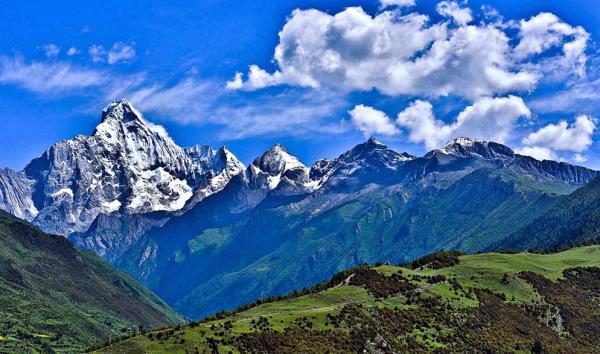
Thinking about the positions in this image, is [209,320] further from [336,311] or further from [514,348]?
[514,348]

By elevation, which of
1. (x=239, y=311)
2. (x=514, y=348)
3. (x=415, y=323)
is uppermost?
(x=239, y=311)

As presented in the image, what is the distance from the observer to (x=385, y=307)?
19988 centimetres

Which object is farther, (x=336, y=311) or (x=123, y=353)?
(x=336, y=311)

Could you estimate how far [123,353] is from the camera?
148 m

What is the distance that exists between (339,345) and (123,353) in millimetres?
50699

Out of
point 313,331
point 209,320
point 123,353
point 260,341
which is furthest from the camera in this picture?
point 209,320

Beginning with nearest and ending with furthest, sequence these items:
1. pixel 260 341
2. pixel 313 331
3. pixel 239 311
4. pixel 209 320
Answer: pixel 260 341 → pixel 313 331 → pixel 209 320 → pixel 239 311

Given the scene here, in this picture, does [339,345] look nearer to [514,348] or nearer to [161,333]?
[161,333]

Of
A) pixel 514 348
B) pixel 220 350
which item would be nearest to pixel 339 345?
pixel 220 350

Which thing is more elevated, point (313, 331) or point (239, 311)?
point (239, 311)

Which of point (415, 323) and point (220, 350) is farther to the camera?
point (415, 323)

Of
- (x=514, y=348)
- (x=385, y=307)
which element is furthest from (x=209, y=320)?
(x=514, y=348)

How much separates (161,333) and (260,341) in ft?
75.2

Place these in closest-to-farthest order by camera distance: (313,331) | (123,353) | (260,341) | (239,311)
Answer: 1. (123,353)
2. (260,341)
3. (313,331)
4. (239,311)
